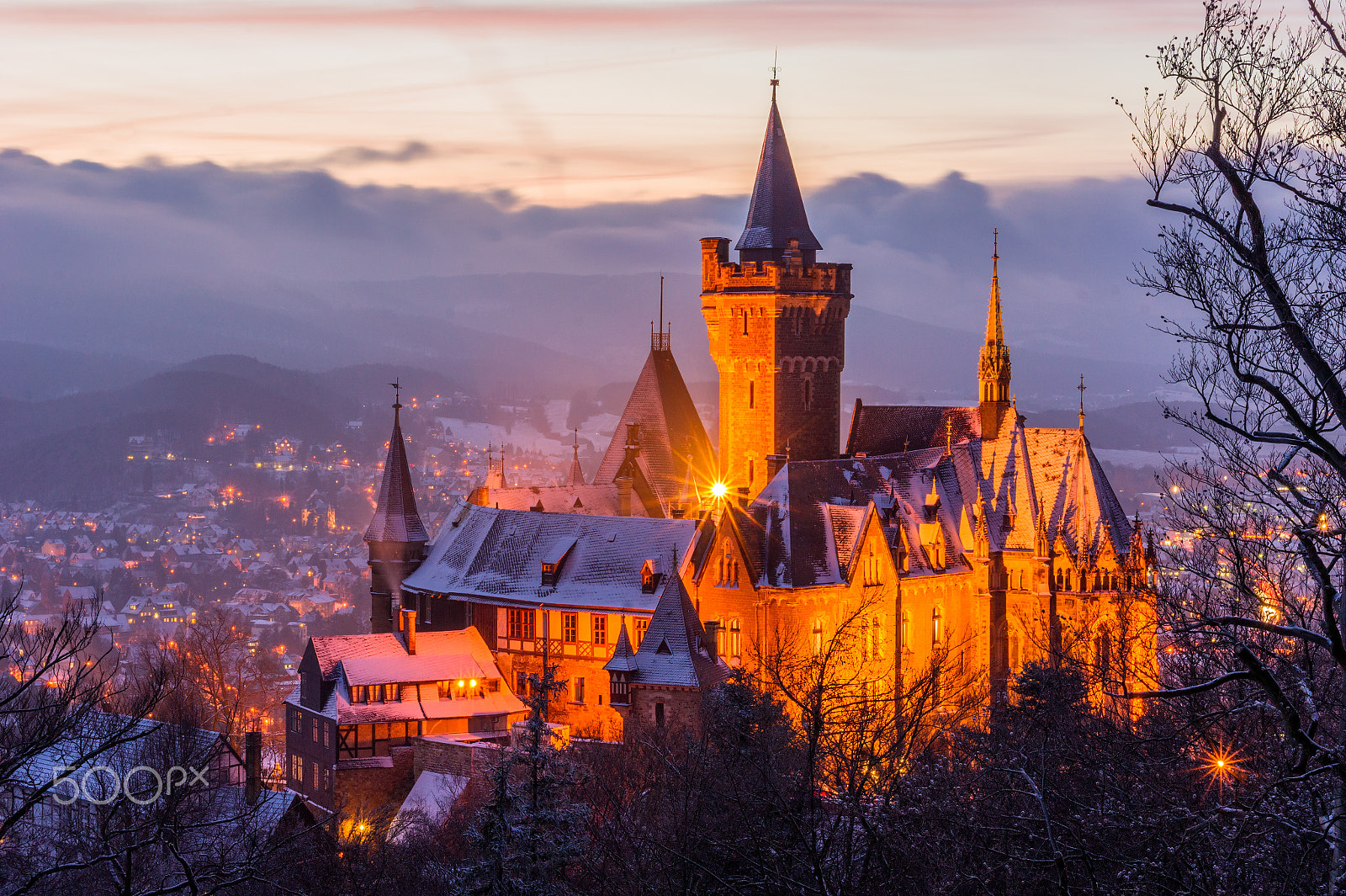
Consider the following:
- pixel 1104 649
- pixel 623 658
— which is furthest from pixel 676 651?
pixel 1104 649

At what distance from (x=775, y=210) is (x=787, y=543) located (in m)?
17.6

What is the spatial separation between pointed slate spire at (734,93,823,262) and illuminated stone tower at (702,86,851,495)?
0.04 m

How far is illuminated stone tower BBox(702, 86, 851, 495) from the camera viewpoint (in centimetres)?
6569

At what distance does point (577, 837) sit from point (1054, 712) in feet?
42.6

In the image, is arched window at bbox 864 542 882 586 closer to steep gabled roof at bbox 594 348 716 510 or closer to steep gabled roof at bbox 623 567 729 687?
steep gabled roof at bbox 623 567 729 687

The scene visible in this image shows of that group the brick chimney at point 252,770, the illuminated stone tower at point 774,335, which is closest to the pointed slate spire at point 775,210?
the illuminated stone tower at point 774,335

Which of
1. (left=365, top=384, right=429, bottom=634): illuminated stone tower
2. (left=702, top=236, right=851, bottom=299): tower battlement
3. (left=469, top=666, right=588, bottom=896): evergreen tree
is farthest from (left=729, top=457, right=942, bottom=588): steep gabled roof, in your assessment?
(left=469, top=666, right=588, bottom=896): evergreen tree

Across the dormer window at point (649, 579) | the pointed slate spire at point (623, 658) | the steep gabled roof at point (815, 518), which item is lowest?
the pointed slate spire at point (623, 658)

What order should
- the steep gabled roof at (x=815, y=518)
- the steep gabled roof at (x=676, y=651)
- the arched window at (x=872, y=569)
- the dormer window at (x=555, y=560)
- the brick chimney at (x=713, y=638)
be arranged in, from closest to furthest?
the steep gabled roof at (x=676, y=651)
the brick chimney at (x=713, y=638)
the steep gabled roof at (x=815, y=518)
the arched window at (x=872, y=569)
the dormer window at (x=555, y=560)

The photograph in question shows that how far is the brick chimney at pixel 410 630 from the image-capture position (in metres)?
60.0

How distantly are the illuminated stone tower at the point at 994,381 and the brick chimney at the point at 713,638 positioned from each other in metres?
16.8

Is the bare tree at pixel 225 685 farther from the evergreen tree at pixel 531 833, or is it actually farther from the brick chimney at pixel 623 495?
the evergreen tree at pixel 531 833

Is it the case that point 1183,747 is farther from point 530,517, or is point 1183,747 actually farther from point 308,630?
point 308,630

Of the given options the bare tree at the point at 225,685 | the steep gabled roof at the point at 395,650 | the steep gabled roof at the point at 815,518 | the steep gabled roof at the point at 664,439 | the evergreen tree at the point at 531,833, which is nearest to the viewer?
the evergreen tree at the point at 531,833
